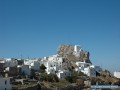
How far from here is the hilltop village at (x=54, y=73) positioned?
2391 inches

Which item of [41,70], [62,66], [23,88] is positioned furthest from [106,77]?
[23,88]

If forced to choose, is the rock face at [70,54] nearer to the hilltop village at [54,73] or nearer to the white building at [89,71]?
the hilltop village at [54,73]

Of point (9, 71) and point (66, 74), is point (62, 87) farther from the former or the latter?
point (66, 74)

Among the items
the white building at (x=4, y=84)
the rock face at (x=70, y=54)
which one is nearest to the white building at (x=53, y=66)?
the rock face at (x=70, y=54)

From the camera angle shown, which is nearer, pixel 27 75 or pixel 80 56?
pixel 27 75

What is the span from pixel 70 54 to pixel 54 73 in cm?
3960

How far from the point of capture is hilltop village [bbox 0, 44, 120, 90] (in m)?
60.7

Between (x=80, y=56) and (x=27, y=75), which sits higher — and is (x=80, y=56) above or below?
above

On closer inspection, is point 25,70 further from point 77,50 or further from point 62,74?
point 77,50

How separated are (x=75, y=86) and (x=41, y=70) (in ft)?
53.2

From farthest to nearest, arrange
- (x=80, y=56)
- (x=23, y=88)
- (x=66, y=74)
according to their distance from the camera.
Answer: (x=80, y=56) < (x=66, y=74) < (x=23, y=88)

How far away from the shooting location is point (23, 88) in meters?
50.5

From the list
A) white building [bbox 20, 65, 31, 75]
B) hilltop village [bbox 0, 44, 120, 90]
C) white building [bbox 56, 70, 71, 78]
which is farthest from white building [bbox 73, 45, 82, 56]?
white building [bbox 20, 65, 31, 75]

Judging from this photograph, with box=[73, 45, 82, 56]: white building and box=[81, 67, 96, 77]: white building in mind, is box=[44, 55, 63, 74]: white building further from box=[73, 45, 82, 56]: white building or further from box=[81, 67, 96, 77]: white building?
box=[73, 45, 82, 56]: white building
